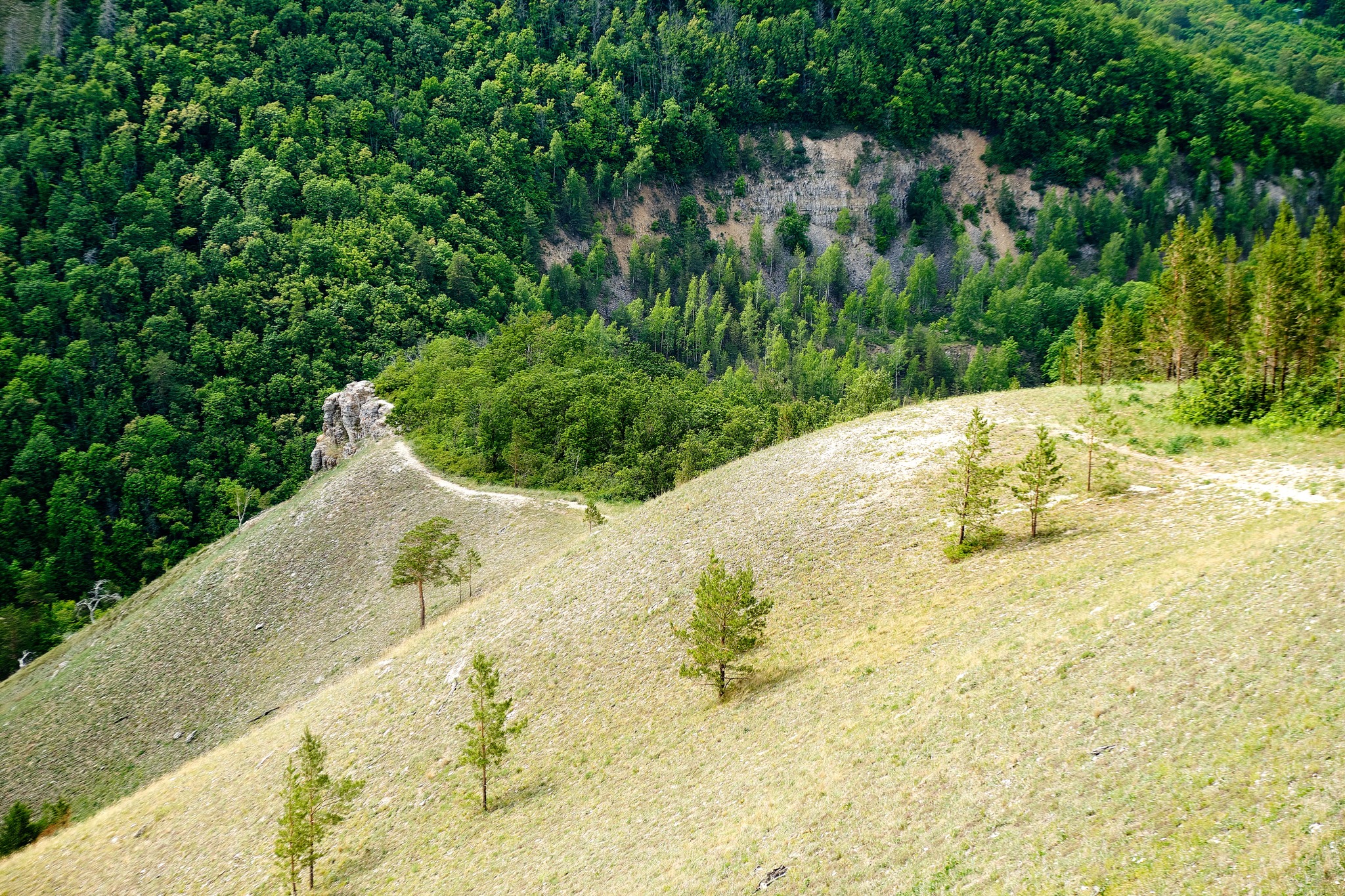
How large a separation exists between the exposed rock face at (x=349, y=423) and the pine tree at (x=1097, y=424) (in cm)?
7653

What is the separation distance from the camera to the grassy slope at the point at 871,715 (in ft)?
67.3

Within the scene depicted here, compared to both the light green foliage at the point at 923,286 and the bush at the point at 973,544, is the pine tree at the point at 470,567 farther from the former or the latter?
the light green foliage at the point at 923,286

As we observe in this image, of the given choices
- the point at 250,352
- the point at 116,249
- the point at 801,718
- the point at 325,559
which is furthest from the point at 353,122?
the point at 801,718

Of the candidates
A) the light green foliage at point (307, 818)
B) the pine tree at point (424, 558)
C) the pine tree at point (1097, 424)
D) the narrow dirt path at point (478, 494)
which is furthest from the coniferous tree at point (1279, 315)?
the pine tree at point (424, 558)

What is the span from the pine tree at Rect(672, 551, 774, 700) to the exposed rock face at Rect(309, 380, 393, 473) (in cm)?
7236

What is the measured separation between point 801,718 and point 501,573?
34541mm

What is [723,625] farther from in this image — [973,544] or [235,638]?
[235,638]

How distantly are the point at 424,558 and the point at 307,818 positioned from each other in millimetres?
21538

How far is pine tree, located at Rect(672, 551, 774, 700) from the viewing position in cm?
3584

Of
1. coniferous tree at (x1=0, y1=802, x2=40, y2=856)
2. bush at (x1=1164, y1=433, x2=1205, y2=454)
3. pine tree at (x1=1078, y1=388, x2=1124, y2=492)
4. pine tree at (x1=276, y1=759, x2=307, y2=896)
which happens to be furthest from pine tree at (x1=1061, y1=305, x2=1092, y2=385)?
coniferous tree at (x1=0, y1=802, x2=40, y2=856)

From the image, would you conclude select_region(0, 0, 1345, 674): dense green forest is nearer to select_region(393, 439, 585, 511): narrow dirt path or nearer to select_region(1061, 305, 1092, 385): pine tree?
select_region(393, 439, 585, 511): narrow dirt path

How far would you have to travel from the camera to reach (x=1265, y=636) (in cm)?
2389

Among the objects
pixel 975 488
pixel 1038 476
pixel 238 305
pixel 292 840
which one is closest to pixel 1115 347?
pixel 1038 476

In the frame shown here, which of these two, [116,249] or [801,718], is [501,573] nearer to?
[801,718]
